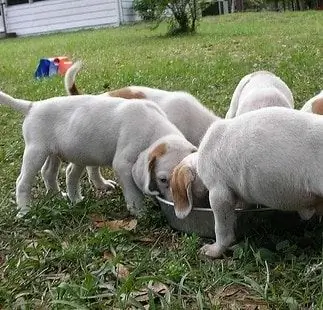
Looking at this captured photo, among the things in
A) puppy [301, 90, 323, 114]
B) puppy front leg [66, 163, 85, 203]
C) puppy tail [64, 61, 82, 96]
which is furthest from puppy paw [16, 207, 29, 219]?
puppy [301, 90, 323, 114]

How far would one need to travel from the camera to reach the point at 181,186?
4.09 metres

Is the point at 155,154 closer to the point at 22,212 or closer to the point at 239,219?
the point at 239,219

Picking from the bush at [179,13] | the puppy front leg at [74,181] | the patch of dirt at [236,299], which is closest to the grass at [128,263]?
the patch of dirt at [236,299]

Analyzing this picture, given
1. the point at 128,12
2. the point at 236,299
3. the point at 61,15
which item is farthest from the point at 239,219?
the point at 61,15

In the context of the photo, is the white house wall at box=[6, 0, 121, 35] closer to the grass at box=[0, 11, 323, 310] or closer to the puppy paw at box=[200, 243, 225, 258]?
the grass at box=[0, 11, 323, 310]

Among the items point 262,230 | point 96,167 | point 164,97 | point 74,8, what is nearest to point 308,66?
point 164,97

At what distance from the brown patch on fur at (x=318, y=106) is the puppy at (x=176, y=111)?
110cm

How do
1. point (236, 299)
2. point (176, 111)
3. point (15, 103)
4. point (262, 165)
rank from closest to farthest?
point (236, 299), point (262, 165), point (15, 103), point (176, 111)

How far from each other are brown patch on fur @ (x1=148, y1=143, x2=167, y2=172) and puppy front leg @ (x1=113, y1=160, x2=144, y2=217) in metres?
0.28

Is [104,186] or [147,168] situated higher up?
[147,168]

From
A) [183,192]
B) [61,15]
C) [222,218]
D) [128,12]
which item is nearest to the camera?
[222,218]

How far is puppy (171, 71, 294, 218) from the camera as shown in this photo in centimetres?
410

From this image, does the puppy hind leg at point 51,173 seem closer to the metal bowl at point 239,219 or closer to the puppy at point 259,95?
the metal bowl at point 239,219

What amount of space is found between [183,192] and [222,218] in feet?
1.05
